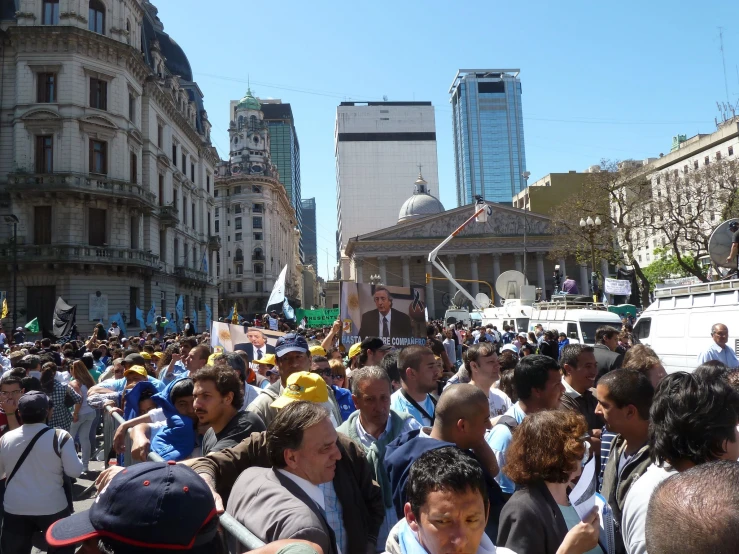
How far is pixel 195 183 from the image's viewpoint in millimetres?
47719

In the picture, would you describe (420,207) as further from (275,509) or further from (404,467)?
(275,509)

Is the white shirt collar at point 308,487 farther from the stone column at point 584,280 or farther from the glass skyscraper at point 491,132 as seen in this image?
the glass skyscraper at point 491,132

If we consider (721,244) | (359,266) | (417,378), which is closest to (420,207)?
(359,266)

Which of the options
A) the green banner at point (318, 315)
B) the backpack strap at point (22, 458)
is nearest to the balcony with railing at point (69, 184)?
the green banner at point (318, 315)

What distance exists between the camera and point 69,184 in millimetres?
29156

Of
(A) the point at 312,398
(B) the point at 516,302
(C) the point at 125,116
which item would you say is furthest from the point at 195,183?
(A) the point at 312,398

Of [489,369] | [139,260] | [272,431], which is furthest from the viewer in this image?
[139,260]

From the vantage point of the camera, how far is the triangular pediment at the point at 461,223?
71.2m

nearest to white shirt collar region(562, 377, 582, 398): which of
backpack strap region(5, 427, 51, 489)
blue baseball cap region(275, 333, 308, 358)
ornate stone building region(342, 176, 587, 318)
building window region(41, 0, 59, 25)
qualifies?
blue baseball cap region(275, 333, 308, 358)

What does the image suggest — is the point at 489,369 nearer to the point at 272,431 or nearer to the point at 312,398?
the point at 312,398

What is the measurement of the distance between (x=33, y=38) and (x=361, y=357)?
3073cm

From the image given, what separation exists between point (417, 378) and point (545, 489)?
2097 mm

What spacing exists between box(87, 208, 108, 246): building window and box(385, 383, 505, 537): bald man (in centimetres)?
3121

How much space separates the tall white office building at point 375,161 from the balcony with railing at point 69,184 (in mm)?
97938
